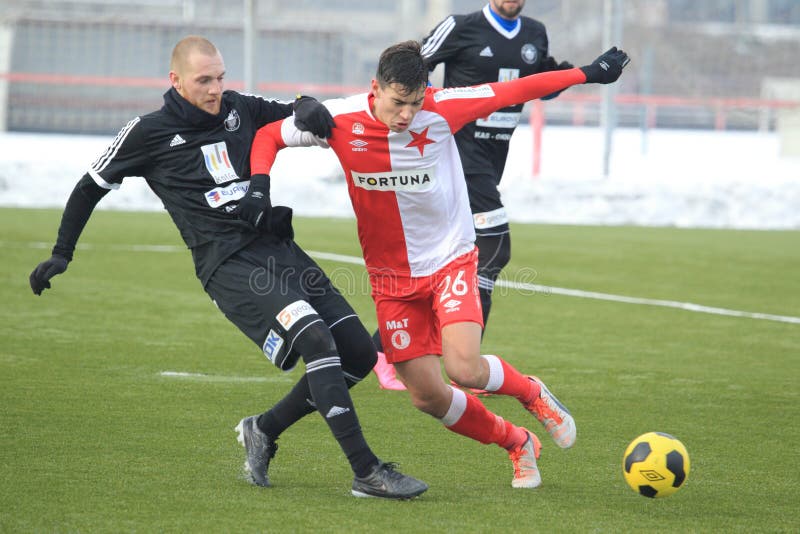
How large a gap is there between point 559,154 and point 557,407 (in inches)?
684

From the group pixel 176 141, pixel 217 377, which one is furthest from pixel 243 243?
pixel 217 377

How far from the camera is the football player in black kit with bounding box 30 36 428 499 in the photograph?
15.9ft

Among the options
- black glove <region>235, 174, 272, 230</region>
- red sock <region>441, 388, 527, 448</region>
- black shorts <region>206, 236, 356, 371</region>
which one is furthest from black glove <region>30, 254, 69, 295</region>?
red sock <region>441, 388, 527, 448</region>

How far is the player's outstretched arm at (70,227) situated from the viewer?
17.5ft

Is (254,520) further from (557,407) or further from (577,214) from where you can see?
(577,214)

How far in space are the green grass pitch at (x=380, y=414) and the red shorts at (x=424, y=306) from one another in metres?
0.56

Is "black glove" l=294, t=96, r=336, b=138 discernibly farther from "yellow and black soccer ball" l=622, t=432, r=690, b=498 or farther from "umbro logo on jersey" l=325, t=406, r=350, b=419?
"yellow and black soccer ball" l=622, t=432, r=690, b=498

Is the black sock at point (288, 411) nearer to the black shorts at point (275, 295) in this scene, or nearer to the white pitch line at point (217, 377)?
the black shorts at point (275, 295)

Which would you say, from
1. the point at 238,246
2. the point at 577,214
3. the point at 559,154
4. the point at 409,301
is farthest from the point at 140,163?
the point at 559,154

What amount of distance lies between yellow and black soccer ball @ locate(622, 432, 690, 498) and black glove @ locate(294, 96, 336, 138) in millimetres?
1837

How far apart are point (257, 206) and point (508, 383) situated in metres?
1.38

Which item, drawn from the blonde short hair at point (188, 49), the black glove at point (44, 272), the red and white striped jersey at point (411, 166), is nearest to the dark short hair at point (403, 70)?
the red and white striped jersey at point (411, 166)

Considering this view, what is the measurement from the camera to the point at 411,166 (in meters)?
5.14

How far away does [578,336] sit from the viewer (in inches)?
358
